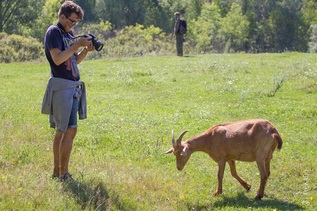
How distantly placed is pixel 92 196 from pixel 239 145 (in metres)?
2.50

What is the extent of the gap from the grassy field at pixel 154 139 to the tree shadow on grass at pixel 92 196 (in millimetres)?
17

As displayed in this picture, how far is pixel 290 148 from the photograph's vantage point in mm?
10516

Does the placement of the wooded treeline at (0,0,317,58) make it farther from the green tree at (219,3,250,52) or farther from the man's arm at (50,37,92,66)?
the man's arm at (50,37,92,66)

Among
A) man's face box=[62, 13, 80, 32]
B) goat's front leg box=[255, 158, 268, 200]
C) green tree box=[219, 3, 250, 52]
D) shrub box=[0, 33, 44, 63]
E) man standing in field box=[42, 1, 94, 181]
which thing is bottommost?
green tree box=[219, 3, 250, 52]

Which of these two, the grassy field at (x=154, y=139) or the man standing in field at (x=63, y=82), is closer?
the man standing in field at (x=63, y=82)

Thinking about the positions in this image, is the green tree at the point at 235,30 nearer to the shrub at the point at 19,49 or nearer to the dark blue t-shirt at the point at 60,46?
the shrub at the point at 19,49

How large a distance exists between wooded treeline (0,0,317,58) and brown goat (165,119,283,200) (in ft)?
166

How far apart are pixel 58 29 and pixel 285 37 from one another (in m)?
65.9

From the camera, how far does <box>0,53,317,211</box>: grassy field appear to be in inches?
294

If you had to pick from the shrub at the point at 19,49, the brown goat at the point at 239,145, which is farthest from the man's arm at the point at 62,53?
the shrub at the point at 19,49

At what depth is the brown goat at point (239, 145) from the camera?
25.6 ft

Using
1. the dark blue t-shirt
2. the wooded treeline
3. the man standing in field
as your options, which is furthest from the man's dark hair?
the wooded treeline

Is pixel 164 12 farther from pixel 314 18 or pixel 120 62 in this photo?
pixel 120 62

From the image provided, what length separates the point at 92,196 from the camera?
275 inches
